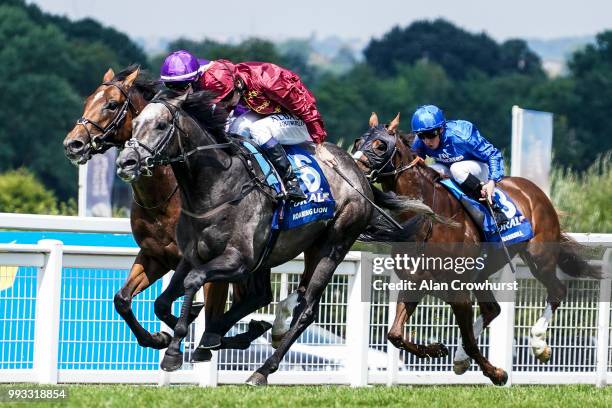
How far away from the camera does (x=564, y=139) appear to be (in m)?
69.8

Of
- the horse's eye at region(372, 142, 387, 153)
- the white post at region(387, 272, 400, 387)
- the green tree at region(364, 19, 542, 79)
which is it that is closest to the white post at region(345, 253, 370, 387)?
the white post at region(387, 272, 400, 387)

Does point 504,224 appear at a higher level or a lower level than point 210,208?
lower

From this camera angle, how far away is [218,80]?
8.20m

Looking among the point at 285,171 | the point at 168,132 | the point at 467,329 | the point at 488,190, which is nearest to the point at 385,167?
the point at 488,190

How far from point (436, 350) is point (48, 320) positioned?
259 centimetres

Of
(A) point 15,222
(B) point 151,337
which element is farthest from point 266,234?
(A) point 15,222

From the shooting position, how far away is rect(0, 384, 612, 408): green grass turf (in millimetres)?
7180

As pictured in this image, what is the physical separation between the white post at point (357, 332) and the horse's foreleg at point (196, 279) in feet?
7.92

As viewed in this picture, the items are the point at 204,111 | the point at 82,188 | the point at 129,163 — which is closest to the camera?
the point at 129,163

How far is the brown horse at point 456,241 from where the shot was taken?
31.3 ft

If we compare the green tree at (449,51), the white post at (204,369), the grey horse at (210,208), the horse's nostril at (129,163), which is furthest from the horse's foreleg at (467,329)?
the green tree at (449,51)

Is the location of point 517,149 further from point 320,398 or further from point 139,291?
point 320,398

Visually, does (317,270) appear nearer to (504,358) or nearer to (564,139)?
(504,358)

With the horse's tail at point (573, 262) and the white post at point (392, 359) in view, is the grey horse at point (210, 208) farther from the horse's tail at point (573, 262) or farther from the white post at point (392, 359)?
the horse's tail at point (573, 262)
